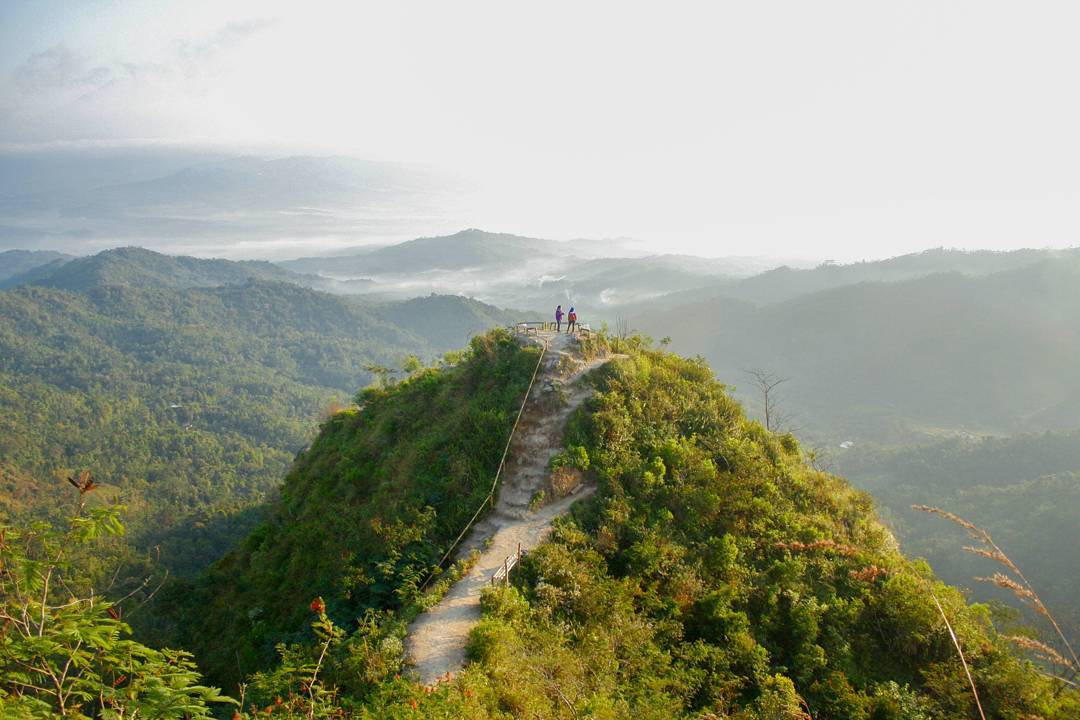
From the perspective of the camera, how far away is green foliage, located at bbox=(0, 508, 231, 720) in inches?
169

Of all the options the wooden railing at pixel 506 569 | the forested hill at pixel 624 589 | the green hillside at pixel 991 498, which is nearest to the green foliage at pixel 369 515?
the forested hill at pixel 624 589

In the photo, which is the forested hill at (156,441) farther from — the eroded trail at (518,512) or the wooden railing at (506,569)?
the wooden railing at (506,569)

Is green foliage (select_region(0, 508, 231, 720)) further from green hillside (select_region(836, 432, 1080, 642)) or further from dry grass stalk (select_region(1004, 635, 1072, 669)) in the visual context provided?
green hillside (select_region(836, 432, 1080, 642))

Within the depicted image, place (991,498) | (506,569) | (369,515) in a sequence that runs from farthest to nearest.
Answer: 1. (991,498)
2. (369,515)
3. (506,569)

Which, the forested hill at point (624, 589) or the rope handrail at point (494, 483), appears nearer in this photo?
the forested hill at point (624, 589)

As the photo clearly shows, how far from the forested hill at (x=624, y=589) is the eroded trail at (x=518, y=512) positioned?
0.43 metres

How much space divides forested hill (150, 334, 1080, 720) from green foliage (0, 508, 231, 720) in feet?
5.76

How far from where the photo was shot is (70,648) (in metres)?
4.66

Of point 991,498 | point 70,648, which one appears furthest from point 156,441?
point 991,498

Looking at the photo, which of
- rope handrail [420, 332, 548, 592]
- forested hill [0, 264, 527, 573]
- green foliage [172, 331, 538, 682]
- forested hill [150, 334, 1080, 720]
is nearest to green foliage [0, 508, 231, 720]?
forested hill [150, 334, 1080, 720]

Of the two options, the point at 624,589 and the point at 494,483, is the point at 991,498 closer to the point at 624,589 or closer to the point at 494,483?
the point at 494,483

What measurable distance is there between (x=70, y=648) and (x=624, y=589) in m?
9.44

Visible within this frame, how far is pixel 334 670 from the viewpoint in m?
9.46

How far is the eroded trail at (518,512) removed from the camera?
1005 cm
